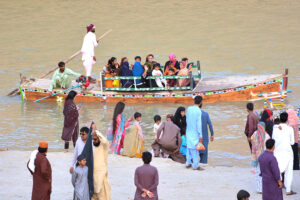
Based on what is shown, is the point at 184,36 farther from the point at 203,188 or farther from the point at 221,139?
the point at 203,188

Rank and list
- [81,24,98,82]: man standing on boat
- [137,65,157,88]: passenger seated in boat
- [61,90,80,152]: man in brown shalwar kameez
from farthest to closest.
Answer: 1. [81,24,98,82]: man standing on boat
2. [137,65,157,88]: passenger seated in boat
3. [61,90,80,152]: man in brown shalwar kameez

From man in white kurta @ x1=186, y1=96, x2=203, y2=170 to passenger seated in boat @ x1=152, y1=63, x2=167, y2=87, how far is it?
6.51 meters

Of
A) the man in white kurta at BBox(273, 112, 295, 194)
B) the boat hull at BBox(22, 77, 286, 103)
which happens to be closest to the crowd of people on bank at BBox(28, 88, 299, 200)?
the man in white kurta at BBox(273, 112, 295, 194)

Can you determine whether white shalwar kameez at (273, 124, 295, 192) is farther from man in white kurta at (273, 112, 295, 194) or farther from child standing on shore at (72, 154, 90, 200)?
child standing on shore at (72, 154, 90, 200)

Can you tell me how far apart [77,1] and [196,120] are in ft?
115

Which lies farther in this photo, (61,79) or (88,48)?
(88,48)

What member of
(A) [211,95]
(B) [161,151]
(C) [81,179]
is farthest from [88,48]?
(C) [81,179]

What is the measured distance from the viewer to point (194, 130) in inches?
426

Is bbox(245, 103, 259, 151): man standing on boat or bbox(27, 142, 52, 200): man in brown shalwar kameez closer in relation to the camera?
bbox(27, 142, 52, 200): man in brown shalwar kameez

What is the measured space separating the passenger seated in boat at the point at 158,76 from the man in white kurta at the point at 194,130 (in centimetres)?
651

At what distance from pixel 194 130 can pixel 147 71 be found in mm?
6899

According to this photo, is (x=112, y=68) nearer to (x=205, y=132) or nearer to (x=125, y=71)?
(x=125, y=71)

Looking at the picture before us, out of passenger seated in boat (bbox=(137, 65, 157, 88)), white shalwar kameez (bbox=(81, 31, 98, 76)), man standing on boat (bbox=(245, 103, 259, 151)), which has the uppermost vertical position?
white shalwar kameez (bbox=(81, 31, 98, 76))

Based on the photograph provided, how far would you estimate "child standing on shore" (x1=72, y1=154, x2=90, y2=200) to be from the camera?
8641mm
